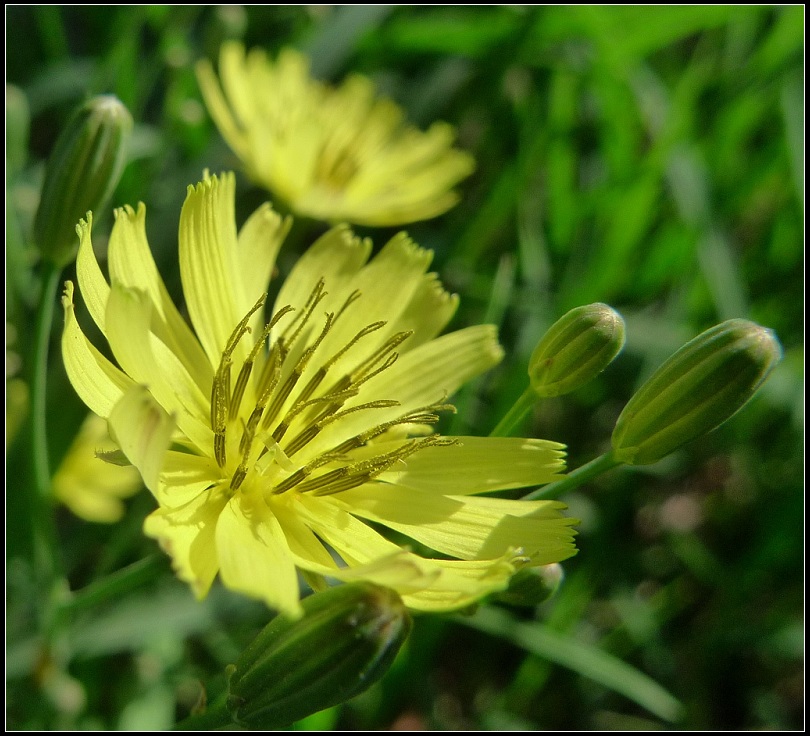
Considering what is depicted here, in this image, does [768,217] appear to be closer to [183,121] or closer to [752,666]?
[752,666]

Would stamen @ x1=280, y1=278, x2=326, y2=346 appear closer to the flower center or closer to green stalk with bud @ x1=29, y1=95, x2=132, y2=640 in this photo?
the flower center

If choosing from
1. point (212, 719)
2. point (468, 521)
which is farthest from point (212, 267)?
point (212, 719)

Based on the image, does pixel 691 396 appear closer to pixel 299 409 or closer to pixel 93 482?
pixel 299 409

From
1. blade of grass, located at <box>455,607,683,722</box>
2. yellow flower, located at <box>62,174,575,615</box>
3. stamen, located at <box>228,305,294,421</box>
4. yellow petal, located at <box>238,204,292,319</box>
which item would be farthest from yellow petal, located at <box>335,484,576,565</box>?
blade of grass, located at <box>455,607,683,722</box>

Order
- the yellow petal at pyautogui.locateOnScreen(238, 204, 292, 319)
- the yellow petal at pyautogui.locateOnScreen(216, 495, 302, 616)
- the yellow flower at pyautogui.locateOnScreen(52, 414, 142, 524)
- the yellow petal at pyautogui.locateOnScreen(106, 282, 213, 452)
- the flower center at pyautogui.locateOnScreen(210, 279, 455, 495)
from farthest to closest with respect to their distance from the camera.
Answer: the yellow flower at pyautogui.locateOnScreen(52, 414, 142, 524) < the yellow petal at pyautogui.locateOnScreen(238, 204, 292, 319) < the flower center at pyautogui.locateOnScreen(210, 279, 455, 495) < the yellow petal at pyautogui.locateOnScreen(106, 282, 213, 452) < the yellow petal at pyautogui.locateOnScreen(216, 495, 302, 616)

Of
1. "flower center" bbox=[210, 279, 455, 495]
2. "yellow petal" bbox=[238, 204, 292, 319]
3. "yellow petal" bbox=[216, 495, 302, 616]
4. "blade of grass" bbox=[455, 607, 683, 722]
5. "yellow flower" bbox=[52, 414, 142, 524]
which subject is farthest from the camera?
"yellow flower" bbox=[52, 414, 142, 524]

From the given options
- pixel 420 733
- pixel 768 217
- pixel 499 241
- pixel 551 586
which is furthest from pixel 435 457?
pixel 768 217

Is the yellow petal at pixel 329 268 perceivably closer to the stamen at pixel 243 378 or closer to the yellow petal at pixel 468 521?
the stamen at pixel 243 378

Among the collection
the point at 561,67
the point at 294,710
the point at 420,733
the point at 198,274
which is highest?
the point at 561,67
